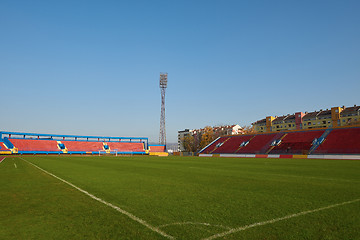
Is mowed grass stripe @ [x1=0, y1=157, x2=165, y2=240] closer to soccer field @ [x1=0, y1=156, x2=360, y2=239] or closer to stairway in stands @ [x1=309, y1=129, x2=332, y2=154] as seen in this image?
soccer field @ [x1=0, y1=156, x2=360, y2=239]

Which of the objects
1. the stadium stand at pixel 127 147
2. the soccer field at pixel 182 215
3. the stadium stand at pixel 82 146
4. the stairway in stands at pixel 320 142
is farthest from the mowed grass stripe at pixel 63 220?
the stadium stand at pixel 127 147

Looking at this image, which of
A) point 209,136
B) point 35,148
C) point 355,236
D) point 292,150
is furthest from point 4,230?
point 209,136

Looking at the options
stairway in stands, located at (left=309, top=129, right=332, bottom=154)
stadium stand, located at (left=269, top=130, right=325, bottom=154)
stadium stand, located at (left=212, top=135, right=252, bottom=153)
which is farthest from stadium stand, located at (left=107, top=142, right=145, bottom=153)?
stairway in stands, located at (left=309, top=129, right=332, bottom=154)

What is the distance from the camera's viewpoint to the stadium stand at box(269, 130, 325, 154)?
1727 inches

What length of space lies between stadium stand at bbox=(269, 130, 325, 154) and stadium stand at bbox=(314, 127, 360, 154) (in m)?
2.27

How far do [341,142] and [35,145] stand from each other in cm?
7317

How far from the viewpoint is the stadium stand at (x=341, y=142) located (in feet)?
123

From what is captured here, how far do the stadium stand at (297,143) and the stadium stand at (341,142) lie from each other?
89.3 inches

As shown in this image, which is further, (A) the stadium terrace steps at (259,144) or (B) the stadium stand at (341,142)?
(A) the stadium terrace steps at (259,144)

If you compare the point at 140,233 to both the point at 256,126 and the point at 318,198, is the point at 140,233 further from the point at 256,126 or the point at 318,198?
the point at 256,126

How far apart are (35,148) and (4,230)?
72.4 metres

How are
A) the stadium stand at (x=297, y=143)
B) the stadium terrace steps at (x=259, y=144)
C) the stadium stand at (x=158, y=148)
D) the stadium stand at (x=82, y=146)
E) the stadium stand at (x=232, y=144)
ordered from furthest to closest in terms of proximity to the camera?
1. the stadium stand at (x=158, y=148)
2. the stadium stand at (x=82, y=146)
3. the stadium stand at (x=232, y=144)
4. the stadium terrace steps at (x=259, y=144)
5. the stadium stand at (x=297, y=143)

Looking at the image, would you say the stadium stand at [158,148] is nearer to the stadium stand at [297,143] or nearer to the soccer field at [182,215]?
the stadium stand at [297,143]

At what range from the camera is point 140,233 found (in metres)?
4.14
